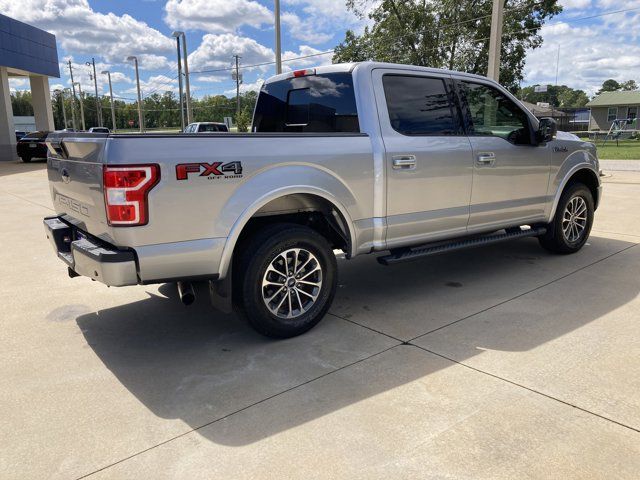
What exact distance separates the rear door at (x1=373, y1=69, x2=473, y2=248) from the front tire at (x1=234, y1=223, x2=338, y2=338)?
756mm

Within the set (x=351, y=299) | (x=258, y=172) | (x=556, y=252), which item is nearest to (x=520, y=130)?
(x=556, y=252)

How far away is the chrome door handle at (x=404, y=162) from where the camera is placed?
13.9 feet

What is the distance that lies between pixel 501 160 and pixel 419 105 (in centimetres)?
112

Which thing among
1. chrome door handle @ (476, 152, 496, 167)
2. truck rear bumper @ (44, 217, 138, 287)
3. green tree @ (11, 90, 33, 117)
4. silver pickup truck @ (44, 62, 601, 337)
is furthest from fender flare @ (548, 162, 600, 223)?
green tree @ (11, 90, 33, 117)

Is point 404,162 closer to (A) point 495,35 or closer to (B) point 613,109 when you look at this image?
(A) point 495,35

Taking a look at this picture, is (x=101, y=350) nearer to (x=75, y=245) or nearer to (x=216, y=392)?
(x=75, y=245)

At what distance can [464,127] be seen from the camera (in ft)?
16.1

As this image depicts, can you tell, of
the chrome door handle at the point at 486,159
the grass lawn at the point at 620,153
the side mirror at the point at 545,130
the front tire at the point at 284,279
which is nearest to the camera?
the front tire at the point at 284,279

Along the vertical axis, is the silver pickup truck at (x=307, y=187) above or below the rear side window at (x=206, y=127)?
below

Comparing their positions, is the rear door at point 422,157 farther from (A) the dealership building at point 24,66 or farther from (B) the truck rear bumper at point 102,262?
(A) the dealership building at point 24,66

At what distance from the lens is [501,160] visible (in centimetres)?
513

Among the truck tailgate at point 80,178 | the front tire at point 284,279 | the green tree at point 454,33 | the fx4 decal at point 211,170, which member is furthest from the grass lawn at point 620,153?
the truck tailgate at point 80,178

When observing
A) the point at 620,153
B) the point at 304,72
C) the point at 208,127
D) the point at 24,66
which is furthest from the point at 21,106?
the point at 304,72

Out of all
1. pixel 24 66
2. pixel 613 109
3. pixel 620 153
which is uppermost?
pixel 24 66
